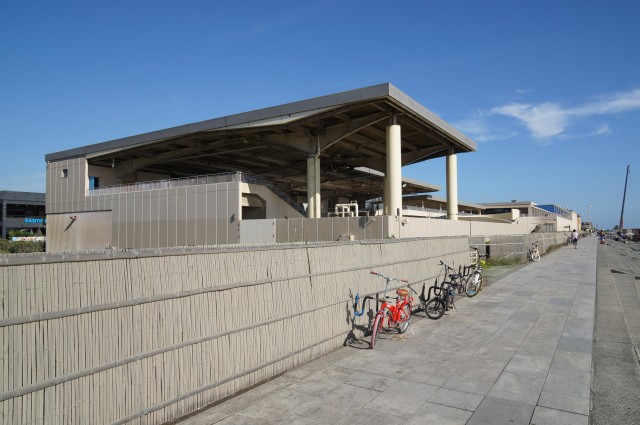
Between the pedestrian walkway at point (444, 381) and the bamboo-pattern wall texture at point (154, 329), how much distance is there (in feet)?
1.46

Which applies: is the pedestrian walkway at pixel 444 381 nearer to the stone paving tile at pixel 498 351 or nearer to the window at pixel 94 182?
the stone paving tile at pixel 498 351

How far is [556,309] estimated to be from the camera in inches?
456

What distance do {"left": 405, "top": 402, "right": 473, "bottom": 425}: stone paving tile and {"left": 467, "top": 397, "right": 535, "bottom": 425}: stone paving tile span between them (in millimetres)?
110

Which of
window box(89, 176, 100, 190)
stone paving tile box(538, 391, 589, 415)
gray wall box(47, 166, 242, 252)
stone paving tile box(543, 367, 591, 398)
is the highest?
window box(89, 176, 100, 190)

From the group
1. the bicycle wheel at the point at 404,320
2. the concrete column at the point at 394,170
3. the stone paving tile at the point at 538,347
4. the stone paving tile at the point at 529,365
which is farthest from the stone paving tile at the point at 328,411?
the concrete column at the point at 394,170

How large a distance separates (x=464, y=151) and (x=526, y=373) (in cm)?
4073

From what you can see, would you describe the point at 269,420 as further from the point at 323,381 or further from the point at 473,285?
the point at 473,285

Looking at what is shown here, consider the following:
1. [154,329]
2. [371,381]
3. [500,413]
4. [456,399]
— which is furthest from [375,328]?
[154,329]

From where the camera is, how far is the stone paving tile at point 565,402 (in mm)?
5180

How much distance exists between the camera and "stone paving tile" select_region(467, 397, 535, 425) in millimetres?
4816

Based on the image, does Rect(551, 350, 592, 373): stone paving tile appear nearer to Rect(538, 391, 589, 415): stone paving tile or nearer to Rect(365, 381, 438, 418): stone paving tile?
Rect(538, 391, 589, 415): stone paving tile

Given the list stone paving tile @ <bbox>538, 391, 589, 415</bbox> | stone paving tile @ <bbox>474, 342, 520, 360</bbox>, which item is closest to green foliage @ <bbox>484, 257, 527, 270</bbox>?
stone paving tile @ <bbox>474, 342, 520, 360</bbox>

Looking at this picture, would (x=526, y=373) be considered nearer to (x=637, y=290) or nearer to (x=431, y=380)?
(x=431, y=380)

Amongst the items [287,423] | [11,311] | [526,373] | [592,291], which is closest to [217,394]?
[287,423]
